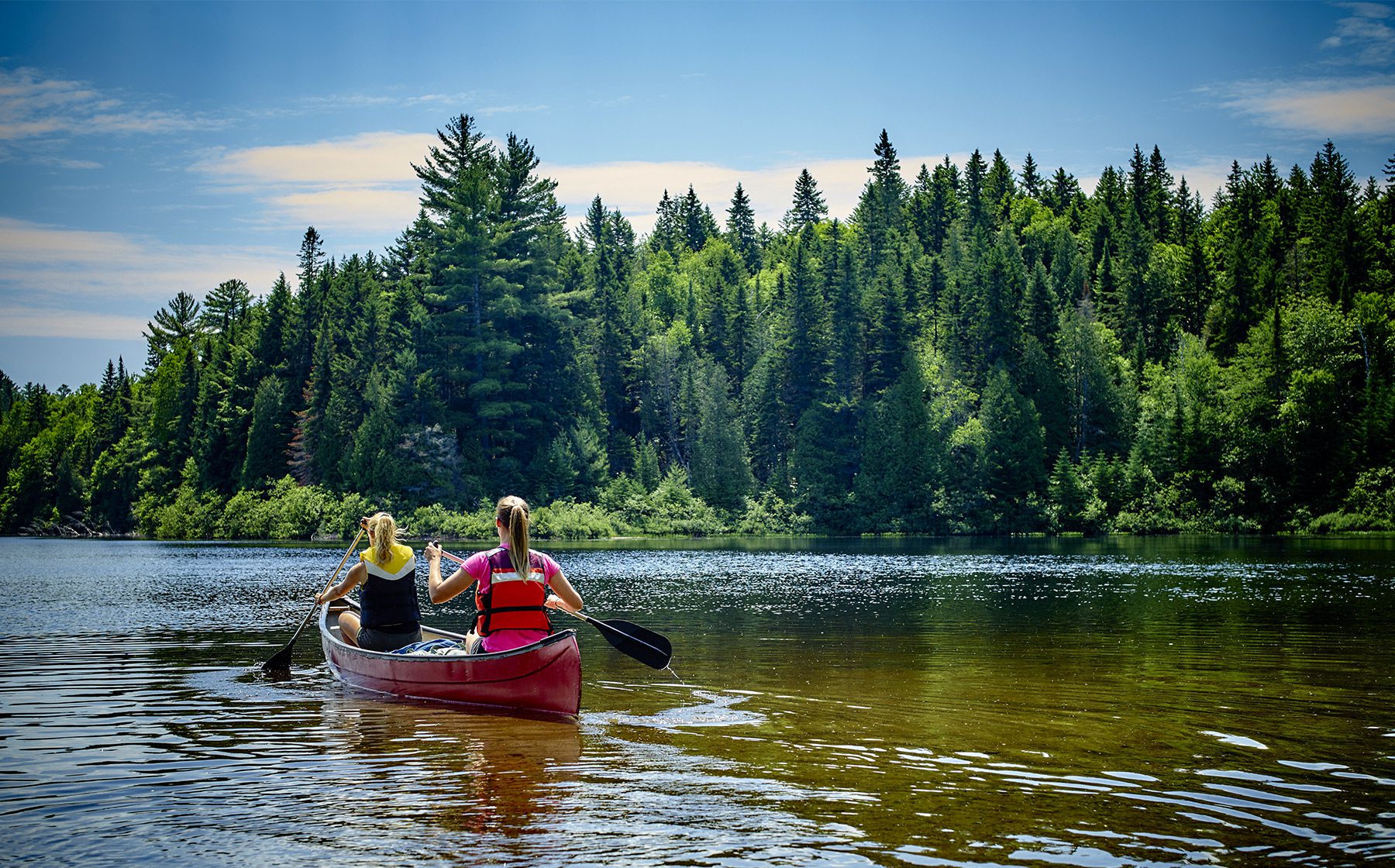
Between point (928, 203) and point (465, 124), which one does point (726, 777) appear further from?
point (928, 203)

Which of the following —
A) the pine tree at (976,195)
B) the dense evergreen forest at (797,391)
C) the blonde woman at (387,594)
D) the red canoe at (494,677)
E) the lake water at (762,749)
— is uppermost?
the pine tree at (976,195)

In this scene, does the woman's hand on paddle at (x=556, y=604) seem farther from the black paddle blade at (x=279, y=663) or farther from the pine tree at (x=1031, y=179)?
the pine tree at (x=1031, y=179)

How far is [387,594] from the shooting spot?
1547 cm

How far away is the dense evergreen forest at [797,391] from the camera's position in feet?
247

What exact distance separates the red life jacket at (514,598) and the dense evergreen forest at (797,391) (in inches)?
2643

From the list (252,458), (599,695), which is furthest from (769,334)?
(599,695)

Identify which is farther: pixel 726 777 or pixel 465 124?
pixel 465 124

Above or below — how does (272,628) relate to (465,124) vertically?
below

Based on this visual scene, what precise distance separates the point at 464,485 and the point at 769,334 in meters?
32.4

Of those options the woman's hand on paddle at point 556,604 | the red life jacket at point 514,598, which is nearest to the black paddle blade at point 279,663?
the red life jacket at point 514,598

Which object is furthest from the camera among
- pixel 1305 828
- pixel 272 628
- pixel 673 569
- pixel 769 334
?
pixel 769 334

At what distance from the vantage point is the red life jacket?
13.0m

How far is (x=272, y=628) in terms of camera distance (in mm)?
23156

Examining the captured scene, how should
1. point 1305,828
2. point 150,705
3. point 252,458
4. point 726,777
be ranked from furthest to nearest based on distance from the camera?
point 252,458, point 150,705, point 726,777, point 1305,828
